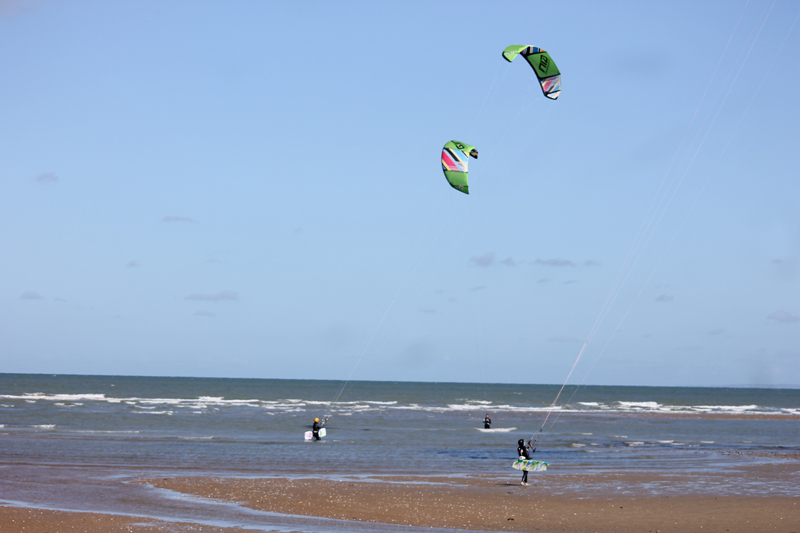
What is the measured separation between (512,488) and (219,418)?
2405 centimetres

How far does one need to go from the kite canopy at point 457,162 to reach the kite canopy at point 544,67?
260 cm

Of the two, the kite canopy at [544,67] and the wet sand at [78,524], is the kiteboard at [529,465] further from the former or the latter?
the kite canopy at [544,67]

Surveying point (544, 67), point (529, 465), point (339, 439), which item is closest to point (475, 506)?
point (529, 465)

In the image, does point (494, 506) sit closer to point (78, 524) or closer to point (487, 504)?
point (487, 504)

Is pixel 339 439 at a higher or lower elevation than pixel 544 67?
lower

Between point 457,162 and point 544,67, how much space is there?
327 centimetres

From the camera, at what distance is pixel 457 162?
19.7 meters

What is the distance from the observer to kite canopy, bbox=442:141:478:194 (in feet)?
63.8

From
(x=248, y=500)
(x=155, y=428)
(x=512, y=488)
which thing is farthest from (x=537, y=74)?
(x=155, y=428)

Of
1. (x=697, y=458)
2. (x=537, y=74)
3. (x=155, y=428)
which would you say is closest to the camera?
(x=537, y=74)

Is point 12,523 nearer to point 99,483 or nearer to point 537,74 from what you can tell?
point 99,483

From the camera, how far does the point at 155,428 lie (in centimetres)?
2970

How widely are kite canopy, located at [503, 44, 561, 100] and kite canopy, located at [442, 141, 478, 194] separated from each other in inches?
102

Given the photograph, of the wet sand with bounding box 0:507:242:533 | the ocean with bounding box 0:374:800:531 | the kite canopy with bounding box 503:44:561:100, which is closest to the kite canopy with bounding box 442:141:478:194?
the kite canopy with bounding box 503:44:561:100
